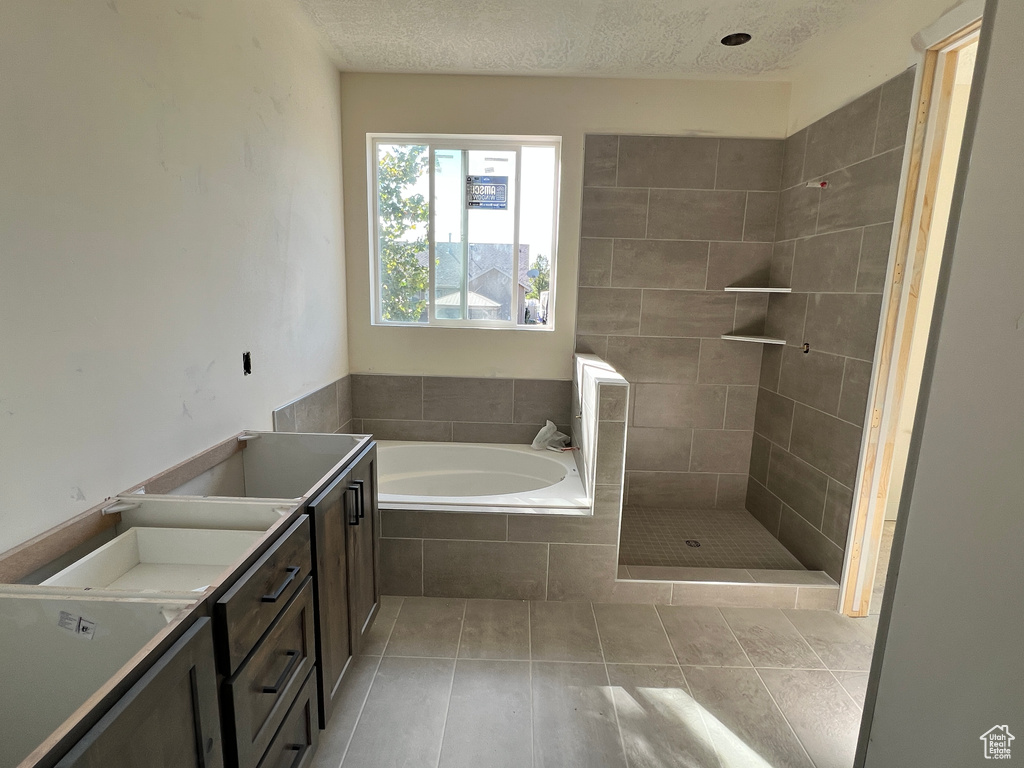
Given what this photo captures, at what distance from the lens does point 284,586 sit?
1225mm

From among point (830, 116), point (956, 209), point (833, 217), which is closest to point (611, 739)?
point (956, 209)

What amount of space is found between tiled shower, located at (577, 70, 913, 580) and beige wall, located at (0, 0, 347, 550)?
1867 mm

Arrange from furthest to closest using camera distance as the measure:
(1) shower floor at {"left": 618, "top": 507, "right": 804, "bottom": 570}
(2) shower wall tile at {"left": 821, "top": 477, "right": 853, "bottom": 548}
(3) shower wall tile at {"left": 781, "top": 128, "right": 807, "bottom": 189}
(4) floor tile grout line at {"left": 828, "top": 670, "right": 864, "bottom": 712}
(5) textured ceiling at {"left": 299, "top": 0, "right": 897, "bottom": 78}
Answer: (3) shower wall tile at {"left": 781, "top": 128, "right": 807, "bottom": 189}
(1) shower floor at {"left": 618, "top": 507, "right": 804, "bottom": 570}
(2) shower wall tile at {"left": 821, "top": 477, "right": 853, "bottom": 548}
(5) textured ceiling at {"left": 299, "top": 0, "right": 897, "bottom": 78}
(4) floor tile grout line at {"left": 828, "top": 670, "right": 864, "bottom": 712}

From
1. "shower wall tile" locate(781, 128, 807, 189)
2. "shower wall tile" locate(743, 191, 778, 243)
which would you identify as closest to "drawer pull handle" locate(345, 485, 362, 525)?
"shower wall tile" locate(743, 191, 778, 243)

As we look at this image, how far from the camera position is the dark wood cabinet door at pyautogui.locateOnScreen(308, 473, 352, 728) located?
1.48m

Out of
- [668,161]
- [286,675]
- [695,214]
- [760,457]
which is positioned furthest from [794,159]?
[286,675]

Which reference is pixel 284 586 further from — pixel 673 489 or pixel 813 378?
pixel 673 489

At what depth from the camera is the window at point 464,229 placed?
3.26 metres

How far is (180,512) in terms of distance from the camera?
1.32m

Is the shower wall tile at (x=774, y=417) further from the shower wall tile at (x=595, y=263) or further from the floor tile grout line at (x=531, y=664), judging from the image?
the floor tile grout line at (x=531, y=664)

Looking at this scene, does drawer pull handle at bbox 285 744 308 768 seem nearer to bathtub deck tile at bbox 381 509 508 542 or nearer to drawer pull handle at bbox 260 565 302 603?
drawer pull handle at bbox 260 565 302 603

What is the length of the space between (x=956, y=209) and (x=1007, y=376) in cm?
27

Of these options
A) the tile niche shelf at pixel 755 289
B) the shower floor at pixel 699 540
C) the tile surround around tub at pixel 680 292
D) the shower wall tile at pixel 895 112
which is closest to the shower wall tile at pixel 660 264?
the tile surround around tub at pixel 680 292

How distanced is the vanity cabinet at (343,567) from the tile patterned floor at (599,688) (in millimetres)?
157
